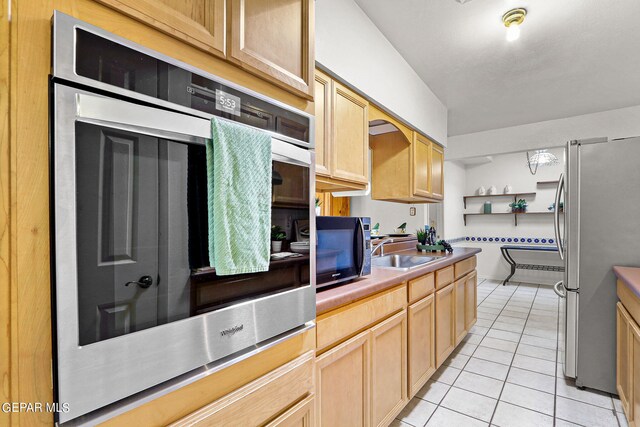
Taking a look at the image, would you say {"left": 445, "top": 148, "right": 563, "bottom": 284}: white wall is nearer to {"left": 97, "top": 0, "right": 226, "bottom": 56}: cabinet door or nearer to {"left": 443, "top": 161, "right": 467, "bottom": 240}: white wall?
{"left": 443, "top": 161, "right": 467, "bottom": 240}: white wall

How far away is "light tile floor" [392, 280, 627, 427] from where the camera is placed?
181cm

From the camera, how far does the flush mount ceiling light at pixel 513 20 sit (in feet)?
6.23

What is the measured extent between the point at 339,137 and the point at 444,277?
1372 mm

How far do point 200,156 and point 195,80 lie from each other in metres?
0.18

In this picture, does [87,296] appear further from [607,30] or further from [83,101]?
[607,30]

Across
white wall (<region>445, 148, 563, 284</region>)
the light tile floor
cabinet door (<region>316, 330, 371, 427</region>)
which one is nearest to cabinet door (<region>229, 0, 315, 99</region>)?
cabinet door (<region>316, 330, 371, 427</region>)

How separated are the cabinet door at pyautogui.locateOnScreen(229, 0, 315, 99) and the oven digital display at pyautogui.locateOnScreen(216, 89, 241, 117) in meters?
0.12

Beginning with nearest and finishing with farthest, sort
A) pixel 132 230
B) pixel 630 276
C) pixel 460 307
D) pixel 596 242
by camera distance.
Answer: pixel 132 230
pixel 630 276
pixel 596 242
pixel 460 307

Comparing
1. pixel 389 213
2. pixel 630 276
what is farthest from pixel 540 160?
pixel 630 276

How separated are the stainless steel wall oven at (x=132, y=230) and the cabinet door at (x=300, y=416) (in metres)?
0.26

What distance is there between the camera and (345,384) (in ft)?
4.24

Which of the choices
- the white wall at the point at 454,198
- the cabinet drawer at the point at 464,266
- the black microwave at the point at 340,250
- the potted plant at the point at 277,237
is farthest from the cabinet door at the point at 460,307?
the white wall at the point at 454,198

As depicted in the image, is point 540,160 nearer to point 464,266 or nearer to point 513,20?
point 464,266

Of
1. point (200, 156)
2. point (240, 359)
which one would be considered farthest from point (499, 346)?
point (200, 156)
